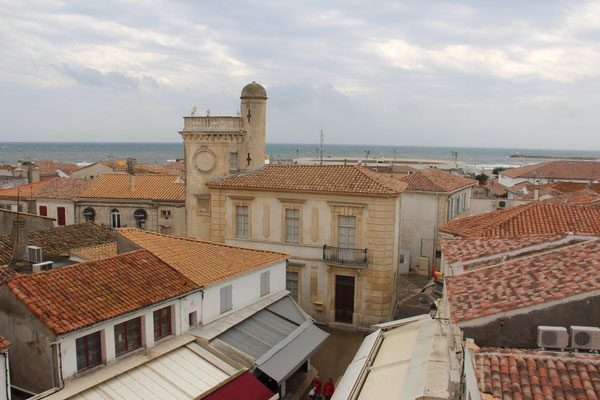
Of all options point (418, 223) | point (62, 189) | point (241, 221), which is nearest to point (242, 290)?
point (241, 221)

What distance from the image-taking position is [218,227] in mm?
25938

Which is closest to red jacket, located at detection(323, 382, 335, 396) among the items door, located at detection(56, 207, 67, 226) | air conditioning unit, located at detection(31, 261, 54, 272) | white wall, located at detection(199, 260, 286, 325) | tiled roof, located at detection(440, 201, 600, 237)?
white wall, located at detection(199, 260, 286, 325)

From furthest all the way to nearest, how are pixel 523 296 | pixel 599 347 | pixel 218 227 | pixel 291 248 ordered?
pixel 218 227
pixel 291 248
pixel 523 296
pixel 599 347

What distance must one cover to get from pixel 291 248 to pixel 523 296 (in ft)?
51.0

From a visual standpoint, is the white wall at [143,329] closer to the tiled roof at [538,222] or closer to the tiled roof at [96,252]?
the tiled roof at [96,252]

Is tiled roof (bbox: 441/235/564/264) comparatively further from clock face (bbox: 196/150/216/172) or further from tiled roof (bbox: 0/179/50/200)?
tiled roof (bbox: 0/179/50/200)

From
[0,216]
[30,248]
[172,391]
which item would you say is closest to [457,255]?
[172,391]

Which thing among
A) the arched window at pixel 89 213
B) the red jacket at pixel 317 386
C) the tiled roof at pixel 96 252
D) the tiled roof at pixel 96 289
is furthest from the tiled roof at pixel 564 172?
the tiled roof at pixel 96 289

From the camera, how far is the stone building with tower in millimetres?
22969

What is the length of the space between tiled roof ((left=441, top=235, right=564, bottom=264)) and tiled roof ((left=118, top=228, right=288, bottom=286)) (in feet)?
23.0

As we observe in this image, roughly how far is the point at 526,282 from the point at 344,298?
14.0m

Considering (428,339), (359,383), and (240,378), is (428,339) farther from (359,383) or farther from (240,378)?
(240,378)

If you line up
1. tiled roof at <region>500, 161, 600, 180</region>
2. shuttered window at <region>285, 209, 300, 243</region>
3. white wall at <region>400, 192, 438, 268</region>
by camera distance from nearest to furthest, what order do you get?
shuttered window at <region>285, 209, 300, 243</region>, white wall at <region>400, 192, 438, 268</region>, tiled roof at <region>500, 161, 600, 180</region>

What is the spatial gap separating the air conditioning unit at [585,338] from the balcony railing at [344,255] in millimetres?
14633
